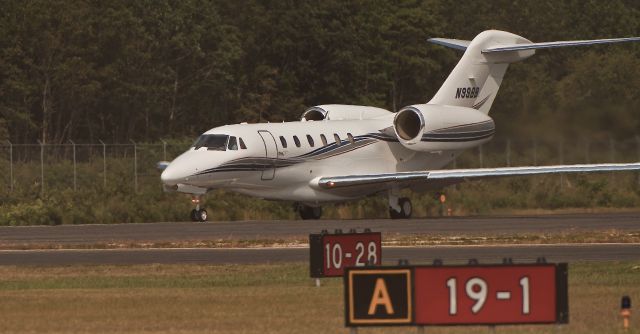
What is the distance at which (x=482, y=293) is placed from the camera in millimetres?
13117

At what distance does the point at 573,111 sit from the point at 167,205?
1179 cm

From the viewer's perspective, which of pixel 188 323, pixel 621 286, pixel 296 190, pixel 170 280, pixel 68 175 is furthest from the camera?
pixel 68 175

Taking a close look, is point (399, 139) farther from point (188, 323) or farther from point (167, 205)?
point (188, 323)

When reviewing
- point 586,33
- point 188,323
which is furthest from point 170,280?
point 586,33

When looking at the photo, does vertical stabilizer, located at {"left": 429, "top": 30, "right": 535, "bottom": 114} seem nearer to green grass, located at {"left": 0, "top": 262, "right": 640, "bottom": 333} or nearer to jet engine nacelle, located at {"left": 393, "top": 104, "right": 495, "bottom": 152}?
jet engine nacelle, located at {"left": 393, "top": 104, "right": 495, "bottom": 152}

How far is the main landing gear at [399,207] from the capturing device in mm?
41559

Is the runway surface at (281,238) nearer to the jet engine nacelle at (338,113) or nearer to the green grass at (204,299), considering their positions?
the green grass at (204,299)

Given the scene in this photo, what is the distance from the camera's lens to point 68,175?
48.5 meters

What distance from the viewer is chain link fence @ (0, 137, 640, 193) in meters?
44.1

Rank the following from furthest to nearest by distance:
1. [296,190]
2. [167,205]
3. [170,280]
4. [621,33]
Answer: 1. [621,33]
2. [167,205]
3. [296,190]
4. [170,280]

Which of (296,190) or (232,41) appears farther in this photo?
(232,41)

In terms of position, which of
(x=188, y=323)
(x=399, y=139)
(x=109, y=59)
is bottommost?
(x=188, y=323)

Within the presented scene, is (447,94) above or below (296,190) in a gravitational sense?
above

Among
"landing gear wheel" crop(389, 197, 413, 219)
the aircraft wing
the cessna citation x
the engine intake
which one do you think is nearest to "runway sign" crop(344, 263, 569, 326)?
the cessna citation x
